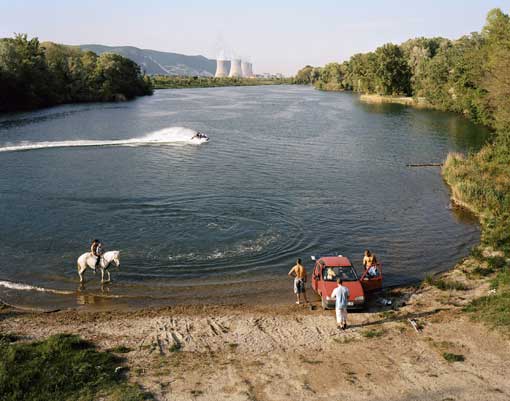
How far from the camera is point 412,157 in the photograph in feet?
198

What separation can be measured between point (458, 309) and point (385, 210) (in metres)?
17.6

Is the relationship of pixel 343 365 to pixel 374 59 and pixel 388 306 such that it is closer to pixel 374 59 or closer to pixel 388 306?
pixel 388 306

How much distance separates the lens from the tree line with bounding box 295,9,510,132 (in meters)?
59.3

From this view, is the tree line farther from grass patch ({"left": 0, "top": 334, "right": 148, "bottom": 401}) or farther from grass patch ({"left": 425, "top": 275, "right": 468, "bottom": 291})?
grass patch ({"left": 0, "top": 334, "right": 148, "bottom": 401})

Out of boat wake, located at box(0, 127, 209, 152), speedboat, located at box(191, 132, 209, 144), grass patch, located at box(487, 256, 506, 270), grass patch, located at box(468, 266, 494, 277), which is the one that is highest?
speedboat, located at box(191, 132, 209, 144)

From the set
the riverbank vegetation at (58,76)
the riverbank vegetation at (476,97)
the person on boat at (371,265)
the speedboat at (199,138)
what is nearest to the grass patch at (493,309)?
the riverbank vegetation at (476,97)

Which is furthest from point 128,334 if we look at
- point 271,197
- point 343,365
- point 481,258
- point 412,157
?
point 412,157

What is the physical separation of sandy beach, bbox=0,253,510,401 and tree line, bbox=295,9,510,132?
3909 centimetres

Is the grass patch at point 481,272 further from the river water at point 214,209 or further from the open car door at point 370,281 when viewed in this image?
the open car door at point 370,281

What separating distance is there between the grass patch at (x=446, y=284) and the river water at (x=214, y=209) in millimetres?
1395

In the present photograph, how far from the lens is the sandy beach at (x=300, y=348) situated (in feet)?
50.6

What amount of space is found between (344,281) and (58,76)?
443 ft

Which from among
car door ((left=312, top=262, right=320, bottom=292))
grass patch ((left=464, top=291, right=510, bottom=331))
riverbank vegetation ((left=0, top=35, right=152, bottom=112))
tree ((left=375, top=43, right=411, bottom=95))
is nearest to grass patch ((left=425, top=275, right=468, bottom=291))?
grass patch ((left=464, top=291, right=510, bottom=331))

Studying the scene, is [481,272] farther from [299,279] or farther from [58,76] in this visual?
[58,76]
